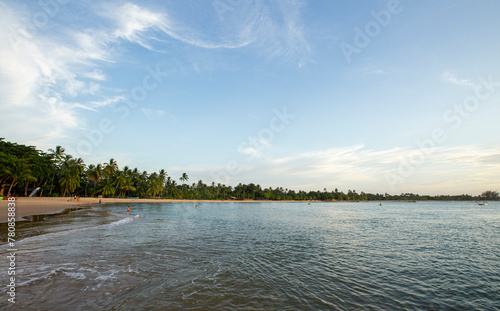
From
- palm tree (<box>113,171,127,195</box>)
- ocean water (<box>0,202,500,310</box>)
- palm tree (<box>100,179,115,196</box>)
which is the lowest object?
ocean water (<box>0,202,500,310</box>)

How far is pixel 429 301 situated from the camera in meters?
9.36

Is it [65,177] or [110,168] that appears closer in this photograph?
[65,177]

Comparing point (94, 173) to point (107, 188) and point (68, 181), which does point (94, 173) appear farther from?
point (68, 181)

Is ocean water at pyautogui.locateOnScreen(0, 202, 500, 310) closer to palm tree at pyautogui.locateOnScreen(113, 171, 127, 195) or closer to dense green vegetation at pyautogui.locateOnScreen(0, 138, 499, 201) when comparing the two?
dense green vegetation at pyautogui.locateOnScreen(0, 138, 499, 201)

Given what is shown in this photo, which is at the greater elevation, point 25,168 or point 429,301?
point 25,168

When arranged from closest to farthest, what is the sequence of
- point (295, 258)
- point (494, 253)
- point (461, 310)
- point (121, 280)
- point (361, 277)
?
point (461, 310) < point (121, 280) < point (361, 277) < point (295, 258) < point (494, 253)

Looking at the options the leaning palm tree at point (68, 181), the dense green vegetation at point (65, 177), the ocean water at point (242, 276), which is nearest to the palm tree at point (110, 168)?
the dense green vegetation at point (65, 177)

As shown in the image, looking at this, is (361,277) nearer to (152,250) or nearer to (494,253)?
(152,250)

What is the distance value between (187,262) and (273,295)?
6.42m

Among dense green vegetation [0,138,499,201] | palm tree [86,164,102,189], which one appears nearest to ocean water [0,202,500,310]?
dense green vegetation [0,138,499,201]

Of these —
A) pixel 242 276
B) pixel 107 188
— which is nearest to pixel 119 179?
pixel 107 188

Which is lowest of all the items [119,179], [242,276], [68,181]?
[242,276]

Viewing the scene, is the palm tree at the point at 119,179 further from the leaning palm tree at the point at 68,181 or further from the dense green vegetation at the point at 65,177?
the leaning palm tree at the point at 68,181

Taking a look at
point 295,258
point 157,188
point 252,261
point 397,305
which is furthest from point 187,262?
point 157,188
